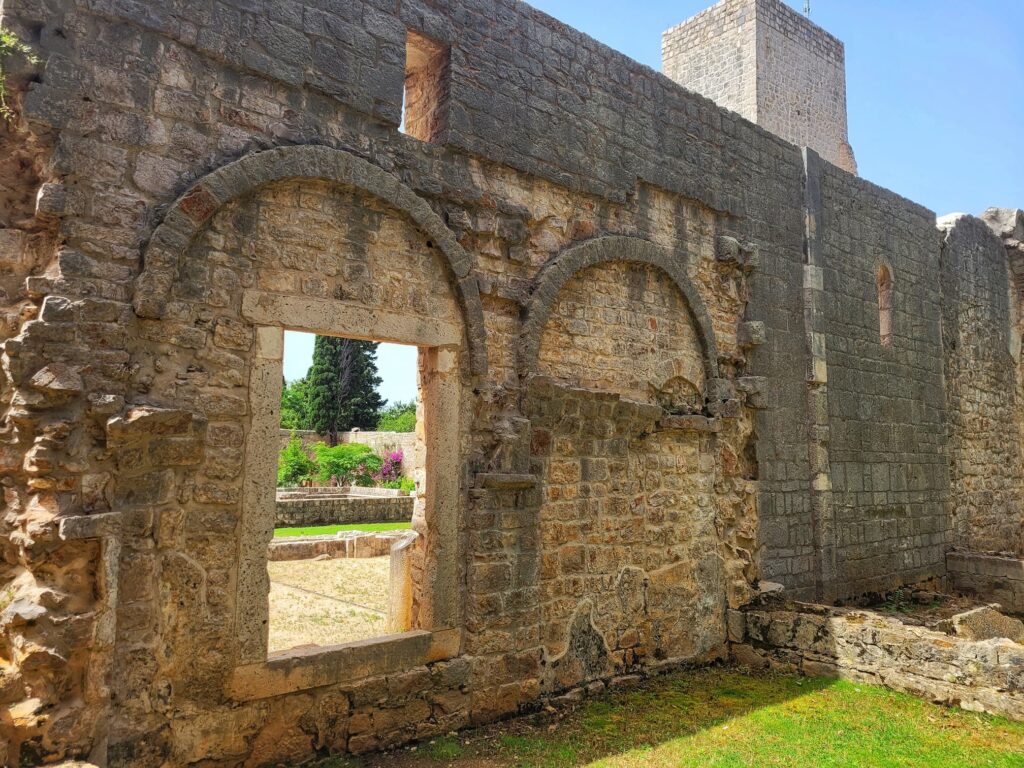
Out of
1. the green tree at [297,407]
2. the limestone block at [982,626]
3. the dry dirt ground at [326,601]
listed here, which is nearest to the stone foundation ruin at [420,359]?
the limestone block at [982,626]

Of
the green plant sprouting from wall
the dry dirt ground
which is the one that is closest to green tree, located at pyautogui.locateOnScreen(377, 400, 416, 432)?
the dry dirt ground

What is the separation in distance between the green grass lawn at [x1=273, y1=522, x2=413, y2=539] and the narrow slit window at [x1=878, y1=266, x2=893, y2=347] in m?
9.82

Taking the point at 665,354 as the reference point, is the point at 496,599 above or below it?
below

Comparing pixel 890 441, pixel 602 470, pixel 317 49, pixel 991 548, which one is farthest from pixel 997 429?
pixel 317 49

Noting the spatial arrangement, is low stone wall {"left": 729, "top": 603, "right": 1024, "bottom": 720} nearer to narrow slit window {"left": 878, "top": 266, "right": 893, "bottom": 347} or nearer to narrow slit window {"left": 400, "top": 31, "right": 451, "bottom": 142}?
narrow slit window {"left": 878, "top": 266, "right": 893, "bottom": 347}

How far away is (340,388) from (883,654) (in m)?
28.0

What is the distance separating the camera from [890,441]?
9.40m

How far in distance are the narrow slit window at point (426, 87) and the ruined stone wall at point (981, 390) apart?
8.59 metres

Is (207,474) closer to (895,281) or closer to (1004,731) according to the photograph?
(1004,731)

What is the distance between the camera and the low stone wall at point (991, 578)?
9672 millimetres

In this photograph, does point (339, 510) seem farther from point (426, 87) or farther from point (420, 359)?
point (426, 87)

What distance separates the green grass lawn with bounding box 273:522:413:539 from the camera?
48.3ft

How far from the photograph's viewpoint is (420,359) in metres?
5.41

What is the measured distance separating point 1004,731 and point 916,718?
21.0 inches
